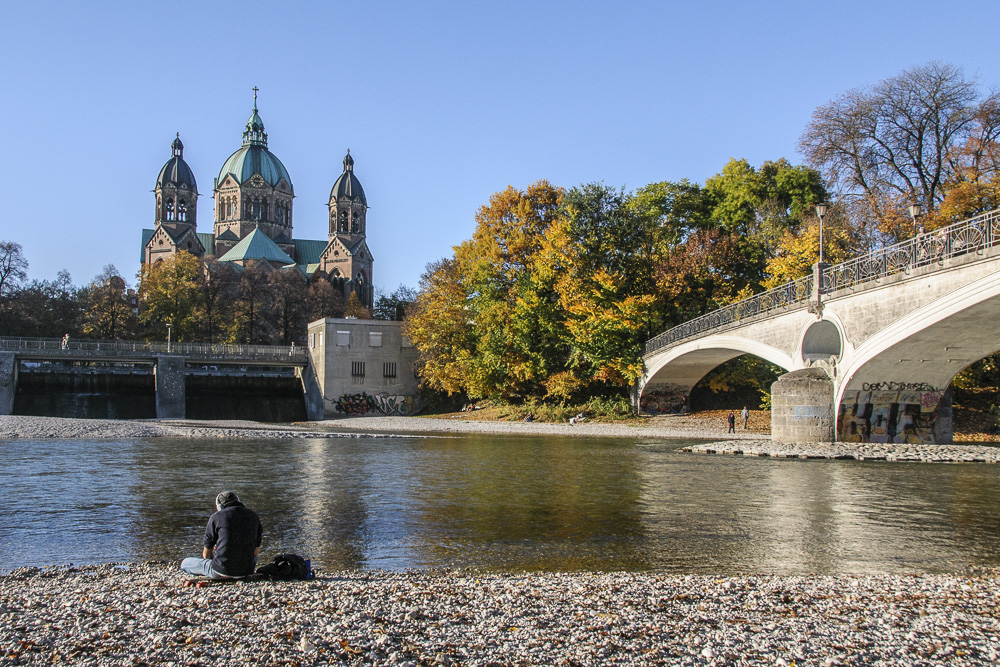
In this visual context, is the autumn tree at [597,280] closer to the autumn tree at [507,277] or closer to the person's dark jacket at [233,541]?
the autumn tree at [507,277]

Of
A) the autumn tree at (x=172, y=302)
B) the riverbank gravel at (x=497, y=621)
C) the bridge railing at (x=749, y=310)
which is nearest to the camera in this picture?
the riverbank gravel at (x=497, y=621)

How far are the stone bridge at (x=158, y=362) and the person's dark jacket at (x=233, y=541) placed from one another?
156 ft

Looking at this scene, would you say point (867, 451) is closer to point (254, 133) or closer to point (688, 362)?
point (688, 362)

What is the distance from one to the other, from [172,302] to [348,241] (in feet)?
166

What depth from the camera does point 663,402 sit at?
44.2 metres

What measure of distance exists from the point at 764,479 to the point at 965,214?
1692 cm

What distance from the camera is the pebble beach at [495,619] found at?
581 cm

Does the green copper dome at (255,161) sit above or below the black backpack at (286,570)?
above

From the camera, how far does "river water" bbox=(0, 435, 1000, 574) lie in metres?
10.3

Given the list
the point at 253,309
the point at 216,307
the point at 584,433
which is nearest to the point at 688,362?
the point at 584,433

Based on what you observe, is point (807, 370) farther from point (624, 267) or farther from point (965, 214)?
point (624, 267)

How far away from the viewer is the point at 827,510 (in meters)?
14.2

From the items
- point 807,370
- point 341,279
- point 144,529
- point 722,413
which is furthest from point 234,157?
point 144,529

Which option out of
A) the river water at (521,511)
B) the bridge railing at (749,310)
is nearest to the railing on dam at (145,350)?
the bridge railing at (749,310)
